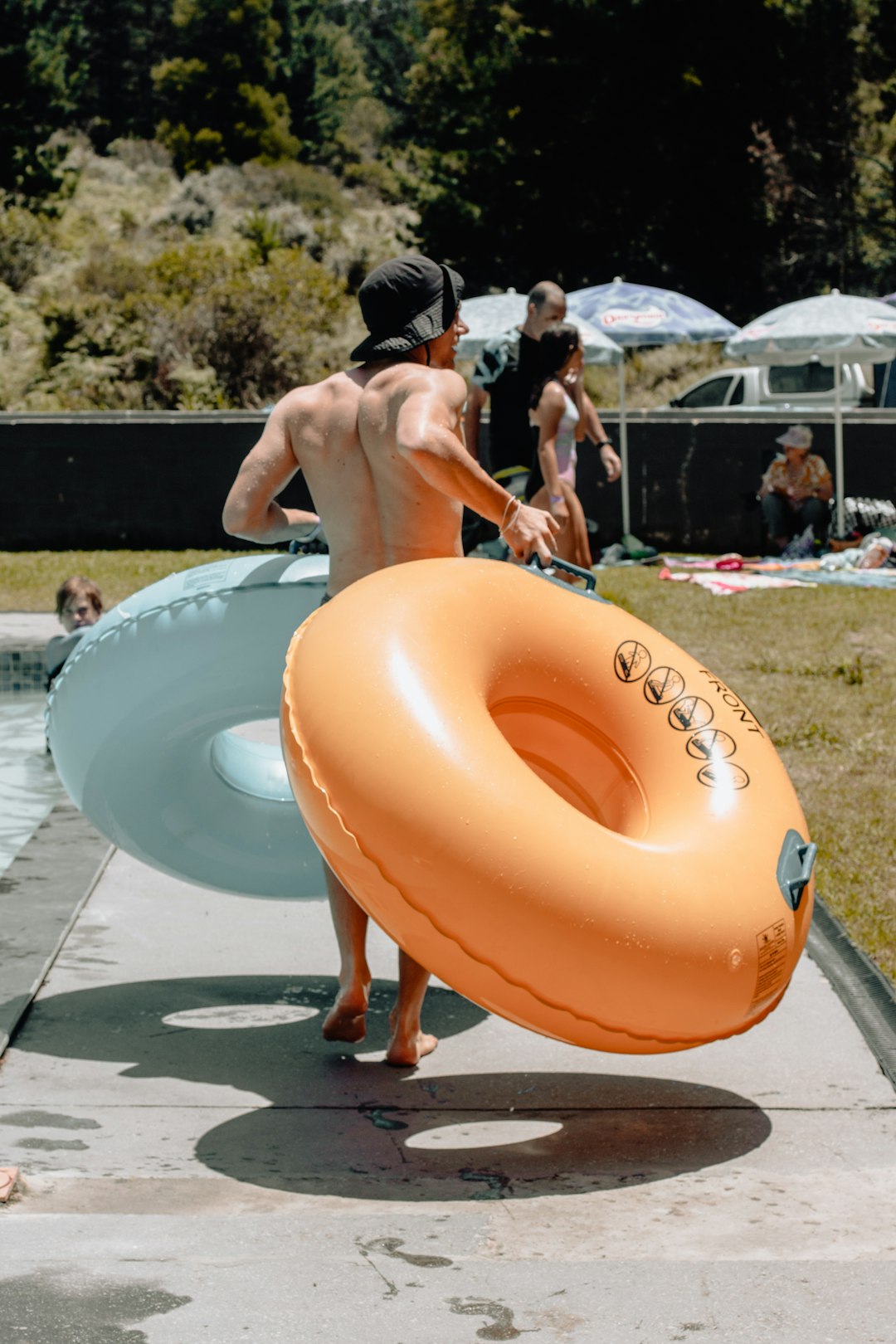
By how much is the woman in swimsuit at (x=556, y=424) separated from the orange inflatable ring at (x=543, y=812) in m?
4.29

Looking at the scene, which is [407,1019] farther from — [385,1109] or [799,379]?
[799,379]

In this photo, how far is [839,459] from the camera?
13.9 m

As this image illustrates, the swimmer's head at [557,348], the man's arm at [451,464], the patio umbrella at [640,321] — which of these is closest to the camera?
the man's arm at [451,464]

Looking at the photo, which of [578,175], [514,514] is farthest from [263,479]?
[578,175]

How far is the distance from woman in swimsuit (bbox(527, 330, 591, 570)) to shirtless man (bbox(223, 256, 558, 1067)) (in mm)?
3938

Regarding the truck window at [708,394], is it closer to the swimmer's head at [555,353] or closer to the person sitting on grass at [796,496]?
the person sitting on grass at [796,496]

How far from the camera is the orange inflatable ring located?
305 cm

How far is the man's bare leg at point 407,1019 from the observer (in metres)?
3.75

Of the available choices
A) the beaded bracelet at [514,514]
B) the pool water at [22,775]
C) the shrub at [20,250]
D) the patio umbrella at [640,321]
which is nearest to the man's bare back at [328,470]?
the beaded bracelet at [514,514]

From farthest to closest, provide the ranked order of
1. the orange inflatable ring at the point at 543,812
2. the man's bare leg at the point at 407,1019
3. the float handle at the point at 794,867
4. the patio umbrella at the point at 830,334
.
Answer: the patio umbrella at the point at 830,334
the man's bare leg at the point at 407,1019
the float handle at the point at 794,867
the orange inflatable ring at the point at 543,812

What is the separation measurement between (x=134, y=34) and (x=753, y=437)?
190 ft

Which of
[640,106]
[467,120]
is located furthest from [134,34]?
[640,106]

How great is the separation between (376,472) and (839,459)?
1071 centimetres

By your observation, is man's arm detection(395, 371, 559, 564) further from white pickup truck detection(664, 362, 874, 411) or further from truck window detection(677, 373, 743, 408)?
truck window detection(677, 373, 743, 408)
